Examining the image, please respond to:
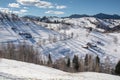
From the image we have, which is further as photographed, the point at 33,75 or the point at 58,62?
the point at 58,62

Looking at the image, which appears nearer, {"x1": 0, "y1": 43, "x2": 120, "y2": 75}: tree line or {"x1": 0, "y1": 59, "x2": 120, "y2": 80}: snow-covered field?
{"x1": 0, "y1": 59, "x2": 120, "y2": 80}: snow-covered field

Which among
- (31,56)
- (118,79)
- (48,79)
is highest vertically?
(48,79)

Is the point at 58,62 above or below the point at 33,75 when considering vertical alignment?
below

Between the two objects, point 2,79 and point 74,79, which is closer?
point 2,79

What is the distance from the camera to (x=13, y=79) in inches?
1252

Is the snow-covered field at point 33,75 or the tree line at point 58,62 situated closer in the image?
the snow-covered field at point 33,75

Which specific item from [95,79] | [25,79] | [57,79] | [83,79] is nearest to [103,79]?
[95,79]

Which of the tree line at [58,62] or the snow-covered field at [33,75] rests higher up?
the snow-covered field at [33,75]

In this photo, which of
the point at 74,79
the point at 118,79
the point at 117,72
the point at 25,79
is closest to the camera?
the point at 25,79

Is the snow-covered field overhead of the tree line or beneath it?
overhead

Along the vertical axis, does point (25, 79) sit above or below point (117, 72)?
above

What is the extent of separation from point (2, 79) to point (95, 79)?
1784cm

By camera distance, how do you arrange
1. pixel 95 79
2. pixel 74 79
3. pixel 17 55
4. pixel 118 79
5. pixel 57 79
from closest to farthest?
1. pixel 57 79
2. pixel 74 79
3. pixel 95 79
4. pixel 118 79
5. pixel 17 55

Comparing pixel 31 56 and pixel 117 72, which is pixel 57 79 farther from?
pixel 31 56
